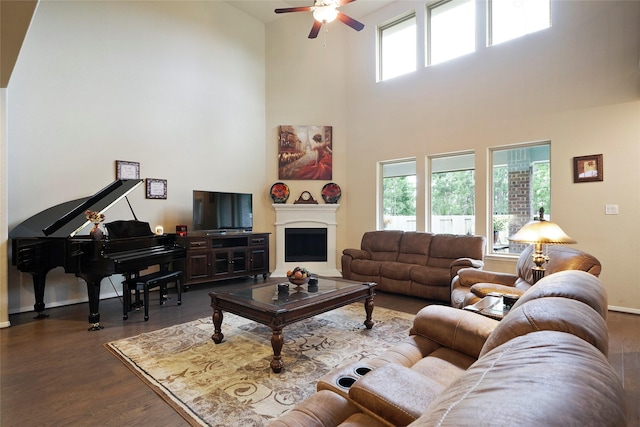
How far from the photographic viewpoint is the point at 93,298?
3.43m

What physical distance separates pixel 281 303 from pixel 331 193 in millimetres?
4200

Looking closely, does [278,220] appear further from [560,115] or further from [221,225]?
[560,115]

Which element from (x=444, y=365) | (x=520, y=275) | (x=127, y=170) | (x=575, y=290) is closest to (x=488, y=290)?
(x=520, y=275)

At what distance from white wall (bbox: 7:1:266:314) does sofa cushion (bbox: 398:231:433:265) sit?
2.91 meters

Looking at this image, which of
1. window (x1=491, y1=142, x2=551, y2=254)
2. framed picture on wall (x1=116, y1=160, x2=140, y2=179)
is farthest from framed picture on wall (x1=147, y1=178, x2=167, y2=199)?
window (x1=491, y1=142, x2=551, y2=254)

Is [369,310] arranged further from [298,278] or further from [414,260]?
[414,260]

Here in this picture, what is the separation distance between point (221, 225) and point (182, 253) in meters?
1.16

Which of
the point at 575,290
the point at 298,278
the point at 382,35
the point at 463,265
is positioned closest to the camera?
the point at 575,290

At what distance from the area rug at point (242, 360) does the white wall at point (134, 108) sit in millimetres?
2518

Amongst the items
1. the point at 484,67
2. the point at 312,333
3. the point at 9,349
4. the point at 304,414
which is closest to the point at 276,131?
the point at 484,67

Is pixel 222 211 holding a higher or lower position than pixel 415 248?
higher

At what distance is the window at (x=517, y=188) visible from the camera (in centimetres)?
A: 470

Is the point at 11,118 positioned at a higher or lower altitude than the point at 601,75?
lower

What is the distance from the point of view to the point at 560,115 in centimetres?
445
